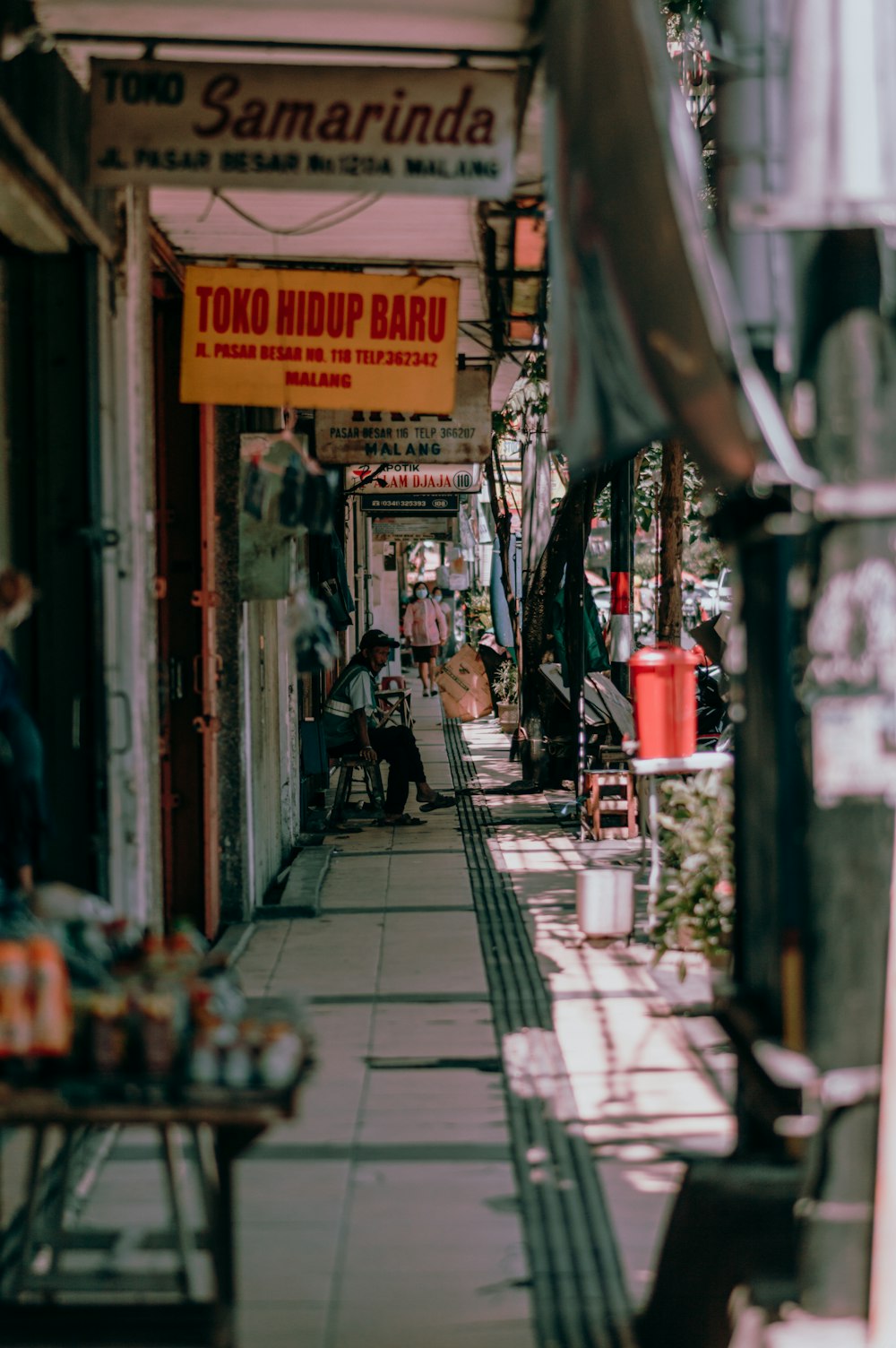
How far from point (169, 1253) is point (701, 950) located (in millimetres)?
3387

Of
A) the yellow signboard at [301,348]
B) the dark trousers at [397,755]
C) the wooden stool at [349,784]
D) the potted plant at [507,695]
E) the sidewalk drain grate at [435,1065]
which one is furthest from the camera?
the potted plant at [507,695]

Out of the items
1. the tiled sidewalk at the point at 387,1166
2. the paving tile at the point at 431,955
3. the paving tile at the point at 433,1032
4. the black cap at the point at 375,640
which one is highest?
the black cap at the point at 375,640

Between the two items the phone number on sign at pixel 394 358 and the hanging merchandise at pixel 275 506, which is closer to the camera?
the phone number on sign at pixel 394 358

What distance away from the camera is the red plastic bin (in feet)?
29.0

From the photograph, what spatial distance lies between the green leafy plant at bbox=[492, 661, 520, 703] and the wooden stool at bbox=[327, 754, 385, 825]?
24.6 feet

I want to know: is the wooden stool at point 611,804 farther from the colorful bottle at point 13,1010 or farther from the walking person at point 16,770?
the colorful bottle at point 13,1010

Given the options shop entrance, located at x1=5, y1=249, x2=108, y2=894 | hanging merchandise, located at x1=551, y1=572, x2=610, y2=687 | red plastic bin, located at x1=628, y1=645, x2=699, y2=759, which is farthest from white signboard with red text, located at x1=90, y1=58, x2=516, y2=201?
hanging merchandise, located at x1=551, y1=572, x2=610, y2=687

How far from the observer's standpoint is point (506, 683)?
2308 cm

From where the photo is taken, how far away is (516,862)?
1158 cm

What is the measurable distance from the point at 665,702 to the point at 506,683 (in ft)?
46.8

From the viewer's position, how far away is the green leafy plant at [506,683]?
2212 centimetres

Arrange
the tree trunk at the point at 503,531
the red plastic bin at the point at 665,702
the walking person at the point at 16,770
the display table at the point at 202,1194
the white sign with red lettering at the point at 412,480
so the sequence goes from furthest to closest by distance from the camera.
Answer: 1. the white sign with red lettering at the point at 412,480
2. the tree trunk at the point at 503,531
3. the red plastic bin at the point at 665,702
4. the walking person at the point at 16,770
5. the display table at the point at 202,1194

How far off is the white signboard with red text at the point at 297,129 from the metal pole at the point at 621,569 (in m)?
7.23

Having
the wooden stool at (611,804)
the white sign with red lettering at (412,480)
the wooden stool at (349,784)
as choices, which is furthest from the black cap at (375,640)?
the white sign with red lettering at (412,480)
